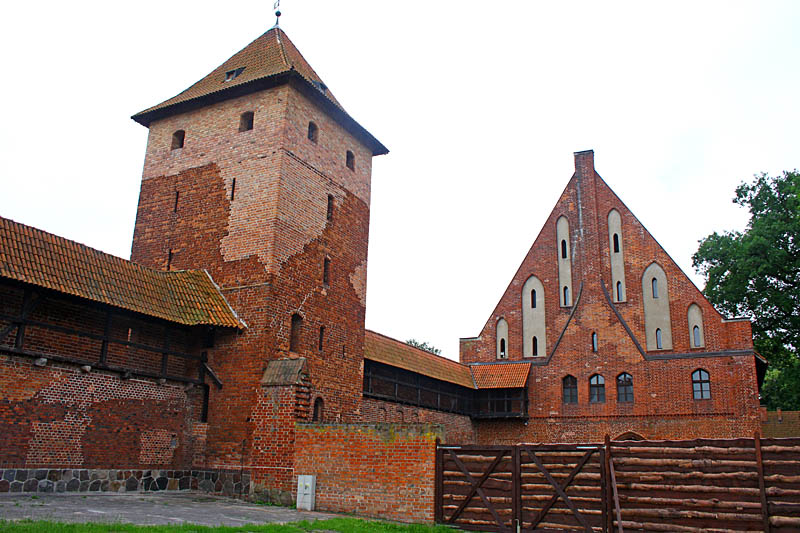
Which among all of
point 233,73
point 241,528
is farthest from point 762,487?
point 233,73

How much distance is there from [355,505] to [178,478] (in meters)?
4.92

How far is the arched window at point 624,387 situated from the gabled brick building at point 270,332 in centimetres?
6

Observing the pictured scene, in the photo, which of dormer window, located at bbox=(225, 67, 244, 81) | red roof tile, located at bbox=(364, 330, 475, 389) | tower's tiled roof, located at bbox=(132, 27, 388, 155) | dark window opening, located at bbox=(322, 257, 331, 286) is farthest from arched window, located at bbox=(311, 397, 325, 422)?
dormer window, located at bbox=(225, 67, 244, 81)

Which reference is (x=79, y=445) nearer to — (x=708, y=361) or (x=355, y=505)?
(x=355, y=505)

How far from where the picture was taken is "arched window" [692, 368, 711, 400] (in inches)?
1022

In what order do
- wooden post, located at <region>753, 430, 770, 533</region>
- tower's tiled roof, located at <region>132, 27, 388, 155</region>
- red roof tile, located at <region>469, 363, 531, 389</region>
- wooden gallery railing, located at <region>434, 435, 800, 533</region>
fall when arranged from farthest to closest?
red roof tile, located at <region>469, 363, 531, 389</region>, tower's tiled roof, located at <region>132, 27, 388, 155</region>, wooden gallery railing, located at <region>434, 435, 800, 533</region>, wooden post, located at <region>753, 430, 770, 533</region>

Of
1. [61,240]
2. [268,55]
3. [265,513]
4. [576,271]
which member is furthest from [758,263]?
[61,240]

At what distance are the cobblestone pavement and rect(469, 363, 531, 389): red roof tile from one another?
15.3 metres

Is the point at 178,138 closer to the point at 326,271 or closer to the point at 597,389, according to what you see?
the point at 326,271

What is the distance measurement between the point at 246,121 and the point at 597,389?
17444 mm

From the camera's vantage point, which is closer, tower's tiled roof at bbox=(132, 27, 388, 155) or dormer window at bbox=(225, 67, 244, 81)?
tower's tiled roof at bbox=(132, 27, 388, 155)

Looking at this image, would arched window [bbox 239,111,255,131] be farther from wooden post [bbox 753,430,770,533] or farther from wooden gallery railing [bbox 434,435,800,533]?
wooden post [bbox 753,430,770,533]

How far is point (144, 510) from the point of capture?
11.8 meters

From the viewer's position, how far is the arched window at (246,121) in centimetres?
1925
